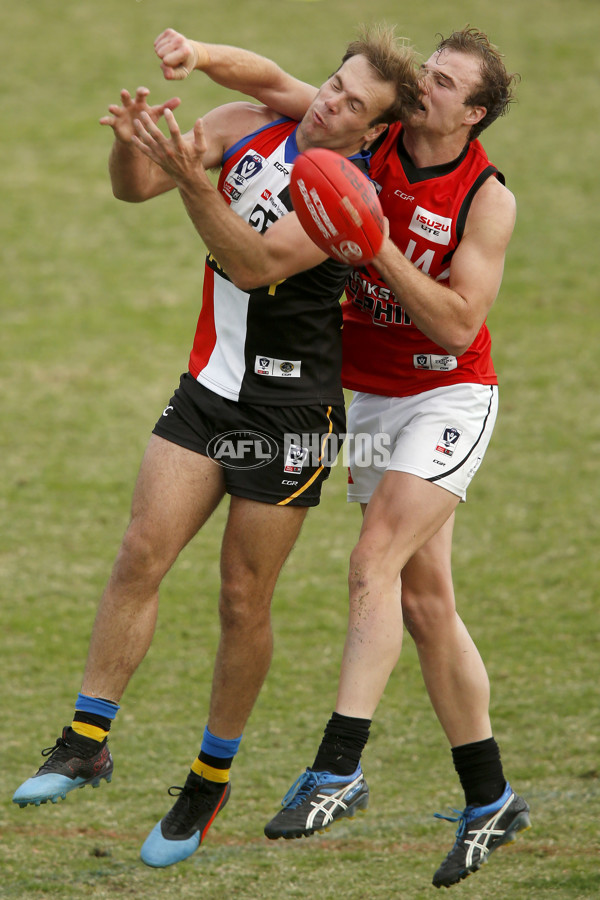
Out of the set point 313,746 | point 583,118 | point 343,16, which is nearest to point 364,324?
point 313,746

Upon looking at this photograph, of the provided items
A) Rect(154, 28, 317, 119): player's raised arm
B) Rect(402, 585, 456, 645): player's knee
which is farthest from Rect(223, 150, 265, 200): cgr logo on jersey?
Rect(402, 585, 456, 645): player's knee

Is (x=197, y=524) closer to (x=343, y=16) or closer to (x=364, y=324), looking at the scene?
(x=364, y=324)

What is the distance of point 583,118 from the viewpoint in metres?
15.7

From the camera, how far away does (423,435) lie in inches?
162

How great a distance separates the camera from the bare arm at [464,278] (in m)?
3.70

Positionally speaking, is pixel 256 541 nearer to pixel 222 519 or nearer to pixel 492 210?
pixel 492 210

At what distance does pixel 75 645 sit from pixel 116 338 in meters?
4.96

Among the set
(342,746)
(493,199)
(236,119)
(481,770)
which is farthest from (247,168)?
(481,770)

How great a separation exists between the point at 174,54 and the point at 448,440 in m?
1.62

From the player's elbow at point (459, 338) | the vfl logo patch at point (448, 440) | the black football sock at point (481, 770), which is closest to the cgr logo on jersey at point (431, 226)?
the player's elbow at point (459, 338)

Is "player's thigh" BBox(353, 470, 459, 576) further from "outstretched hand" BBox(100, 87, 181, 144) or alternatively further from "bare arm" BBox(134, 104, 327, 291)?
"outstretched hand" BBox(100, 87, 181, 144)

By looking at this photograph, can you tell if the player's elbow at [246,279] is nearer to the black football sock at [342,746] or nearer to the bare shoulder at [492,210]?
the bare shoulder at [492,210]

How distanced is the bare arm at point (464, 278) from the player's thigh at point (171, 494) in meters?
0.94

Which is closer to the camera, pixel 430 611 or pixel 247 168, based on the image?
pixel 247 168
